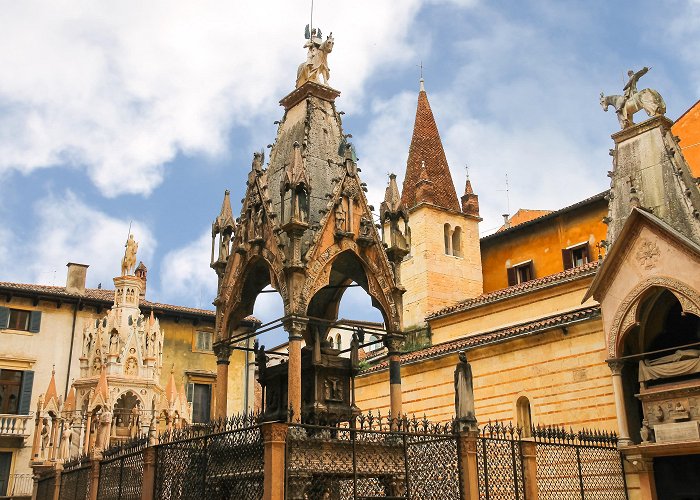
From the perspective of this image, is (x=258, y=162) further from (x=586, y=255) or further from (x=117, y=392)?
(x=586, y=255)

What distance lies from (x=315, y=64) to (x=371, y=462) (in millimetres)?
6725

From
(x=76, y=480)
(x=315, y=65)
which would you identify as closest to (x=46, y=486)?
(x=76, y=480)

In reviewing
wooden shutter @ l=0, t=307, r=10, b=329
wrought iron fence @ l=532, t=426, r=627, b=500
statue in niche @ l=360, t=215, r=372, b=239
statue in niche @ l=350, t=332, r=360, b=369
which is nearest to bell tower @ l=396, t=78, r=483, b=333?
wrought iron fence @ l=532, t=426, r=627, b=500

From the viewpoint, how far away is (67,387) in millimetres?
34406

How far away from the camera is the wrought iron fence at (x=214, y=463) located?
9539mm

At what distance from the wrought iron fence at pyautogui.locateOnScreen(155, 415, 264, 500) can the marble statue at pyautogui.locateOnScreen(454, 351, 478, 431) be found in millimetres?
3336

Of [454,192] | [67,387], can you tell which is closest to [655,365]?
[454,192]

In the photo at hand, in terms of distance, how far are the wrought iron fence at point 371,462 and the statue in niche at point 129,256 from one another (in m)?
14.0

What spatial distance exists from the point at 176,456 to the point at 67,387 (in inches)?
1021

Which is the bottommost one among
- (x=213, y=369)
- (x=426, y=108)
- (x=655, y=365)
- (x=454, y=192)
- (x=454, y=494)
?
(x=454, y=494)

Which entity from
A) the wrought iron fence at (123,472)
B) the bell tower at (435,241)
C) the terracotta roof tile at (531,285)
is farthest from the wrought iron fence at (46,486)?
the bell tower at (435,241)

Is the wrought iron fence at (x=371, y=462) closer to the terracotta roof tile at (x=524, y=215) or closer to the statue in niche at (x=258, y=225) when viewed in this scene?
the statue in niche at (x=258, y=225)

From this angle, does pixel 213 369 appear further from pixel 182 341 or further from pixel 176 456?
pixel 176 456

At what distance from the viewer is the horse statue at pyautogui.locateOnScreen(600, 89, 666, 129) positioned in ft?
58.6
